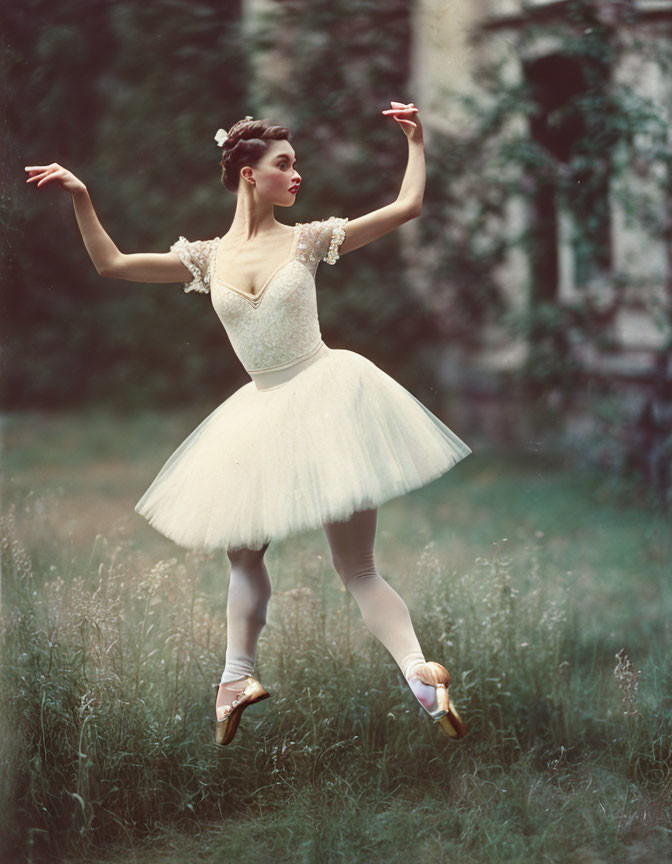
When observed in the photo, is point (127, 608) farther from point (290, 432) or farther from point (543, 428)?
point (543, 428)

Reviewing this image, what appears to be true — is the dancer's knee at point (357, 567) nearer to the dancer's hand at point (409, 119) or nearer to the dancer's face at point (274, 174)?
the dancer's face at point (274, 174)

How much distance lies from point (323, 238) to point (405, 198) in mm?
237

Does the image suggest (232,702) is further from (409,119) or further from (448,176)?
(448,176)

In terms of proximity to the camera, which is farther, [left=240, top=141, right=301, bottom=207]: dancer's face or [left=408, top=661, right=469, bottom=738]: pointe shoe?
[left=240, top=141, right=301, bottom=207]: dancer's face

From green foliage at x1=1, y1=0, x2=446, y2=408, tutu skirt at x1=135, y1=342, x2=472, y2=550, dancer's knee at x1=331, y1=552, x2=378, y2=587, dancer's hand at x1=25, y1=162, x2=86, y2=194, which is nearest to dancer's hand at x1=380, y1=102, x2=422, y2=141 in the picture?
tutu skirt at x1=135, y1=342, x2=472, y2=550

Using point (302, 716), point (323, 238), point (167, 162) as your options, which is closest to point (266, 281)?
point (323, 238)

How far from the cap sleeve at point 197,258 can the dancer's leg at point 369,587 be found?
2.30ft

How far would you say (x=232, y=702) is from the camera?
9.15ft

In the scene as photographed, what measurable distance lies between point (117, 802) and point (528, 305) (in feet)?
14.6

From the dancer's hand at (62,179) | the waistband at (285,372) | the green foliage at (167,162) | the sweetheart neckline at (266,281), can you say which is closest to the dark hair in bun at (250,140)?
the sweetheart neckline at (266,281)

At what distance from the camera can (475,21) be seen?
530 centimetres

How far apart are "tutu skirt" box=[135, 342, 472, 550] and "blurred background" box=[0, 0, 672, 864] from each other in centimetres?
64

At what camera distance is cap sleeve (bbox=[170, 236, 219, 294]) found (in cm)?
289

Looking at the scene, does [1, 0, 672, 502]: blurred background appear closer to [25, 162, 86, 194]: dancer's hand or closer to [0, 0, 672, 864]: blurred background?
[0, 0, 672, 864]: blurred background
